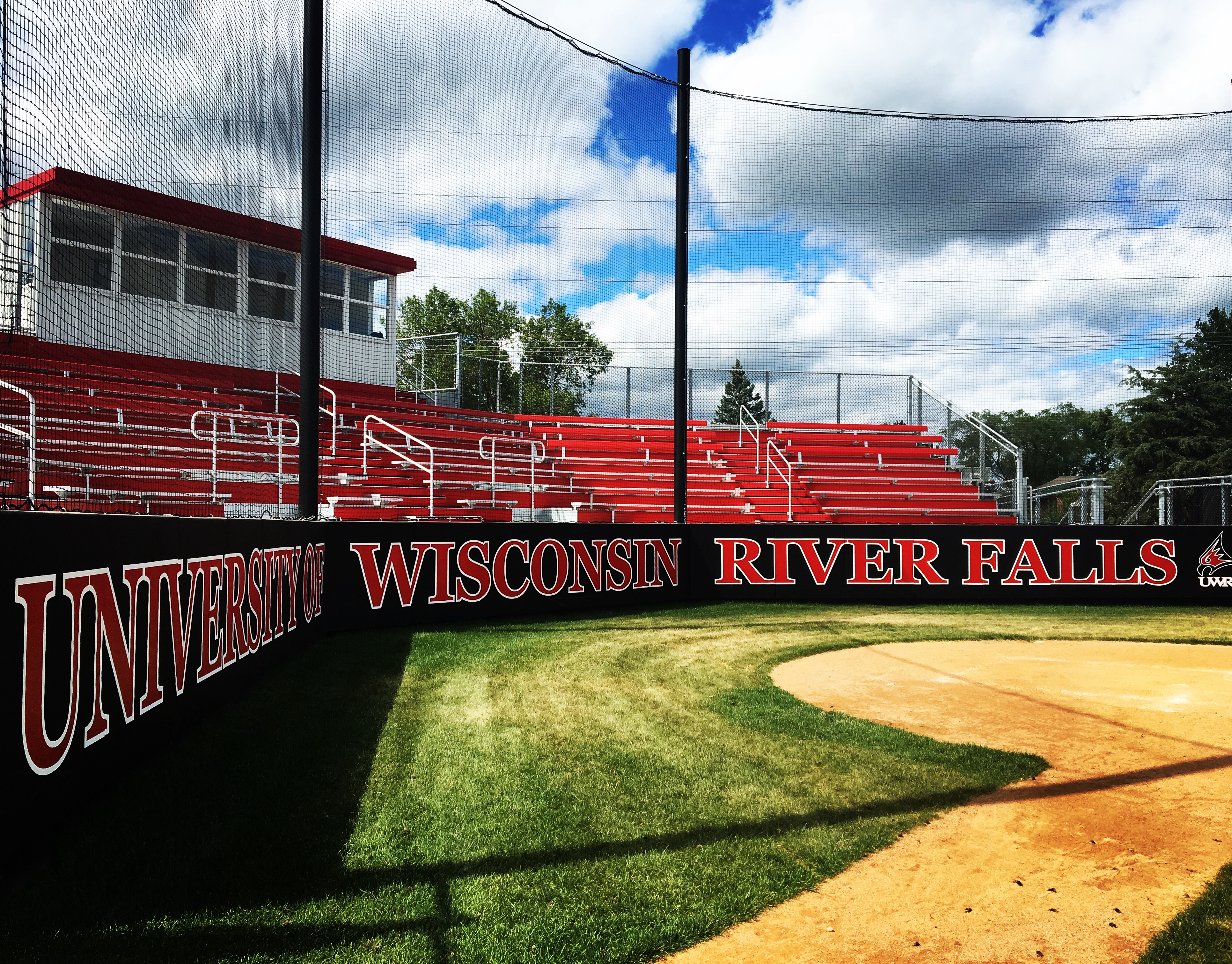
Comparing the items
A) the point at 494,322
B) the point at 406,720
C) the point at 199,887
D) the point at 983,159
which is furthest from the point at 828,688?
the point at 494,322

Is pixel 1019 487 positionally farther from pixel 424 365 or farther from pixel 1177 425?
pixel 1177 425

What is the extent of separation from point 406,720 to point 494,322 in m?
36.8

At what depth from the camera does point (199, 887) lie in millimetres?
2924

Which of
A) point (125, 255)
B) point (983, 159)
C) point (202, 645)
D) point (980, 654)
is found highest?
point (983, 159)

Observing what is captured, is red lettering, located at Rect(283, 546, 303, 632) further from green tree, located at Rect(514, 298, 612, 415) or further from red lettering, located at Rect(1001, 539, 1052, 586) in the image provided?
green tree, located at Rect(514, 298, 612, 415)

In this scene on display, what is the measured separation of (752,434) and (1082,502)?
7821 millimetres

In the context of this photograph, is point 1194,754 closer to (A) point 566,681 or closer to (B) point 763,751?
(B) point 763,751

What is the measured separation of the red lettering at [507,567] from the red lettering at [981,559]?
6.81m

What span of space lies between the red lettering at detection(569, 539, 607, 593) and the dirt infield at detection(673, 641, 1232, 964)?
461cm

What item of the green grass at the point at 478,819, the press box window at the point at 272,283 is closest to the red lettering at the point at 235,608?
the green grass at the point at 478,819

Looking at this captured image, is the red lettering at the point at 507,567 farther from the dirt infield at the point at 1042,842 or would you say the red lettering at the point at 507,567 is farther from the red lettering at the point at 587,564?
the dirt infield at the point at 1042,842

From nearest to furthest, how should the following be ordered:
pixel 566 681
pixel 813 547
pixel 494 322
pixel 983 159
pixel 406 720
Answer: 1. pixel 406 720
2. pixel 566 681
3. pixel 813 547
4. pixel 983 159
5. pixel 494 322

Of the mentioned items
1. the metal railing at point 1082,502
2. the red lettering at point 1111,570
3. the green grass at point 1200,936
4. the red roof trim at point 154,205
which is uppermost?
the red roof trim at point 154,205

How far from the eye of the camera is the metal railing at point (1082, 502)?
578 inches
